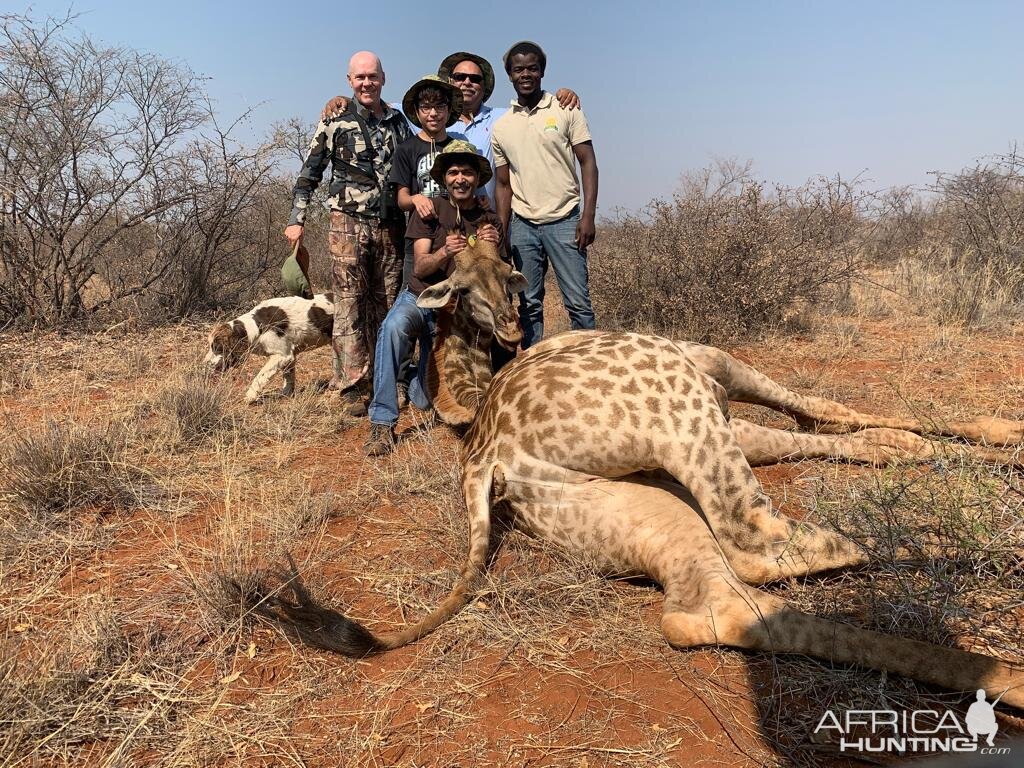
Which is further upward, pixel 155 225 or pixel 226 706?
pixel 155 225

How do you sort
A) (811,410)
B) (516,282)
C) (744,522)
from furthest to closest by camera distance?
(516,282) < (811,410) < (744,522)

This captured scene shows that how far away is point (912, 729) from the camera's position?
84.5 inches

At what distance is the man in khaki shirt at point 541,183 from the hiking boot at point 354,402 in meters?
1.67

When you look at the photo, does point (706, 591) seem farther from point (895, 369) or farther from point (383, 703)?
point (895, 369)

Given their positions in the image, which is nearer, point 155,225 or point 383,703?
point 383,703

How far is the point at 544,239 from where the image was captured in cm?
618

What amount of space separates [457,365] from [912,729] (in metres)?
3.17

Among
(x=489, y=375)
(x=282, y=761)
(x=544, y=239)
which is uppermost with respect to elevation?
(x=544, y=239)

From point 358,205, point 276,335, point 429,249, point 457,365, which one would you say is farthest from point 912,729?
point 276,335

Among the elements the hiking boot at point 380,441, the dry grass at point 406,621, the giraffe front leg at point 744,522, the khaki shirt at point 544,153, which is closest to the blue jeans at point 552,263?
Answer: the khaki shirt at point 544,153

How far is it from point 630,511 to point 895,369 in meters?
4.67

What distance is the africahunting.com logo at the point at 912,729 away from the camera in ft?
6.77

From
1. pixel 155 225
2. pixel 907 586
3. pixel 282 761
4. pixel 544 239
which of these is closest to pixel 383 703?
pixel 282 761

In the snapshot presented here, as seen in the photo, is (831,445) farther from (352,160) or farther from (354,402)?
(352,160)
